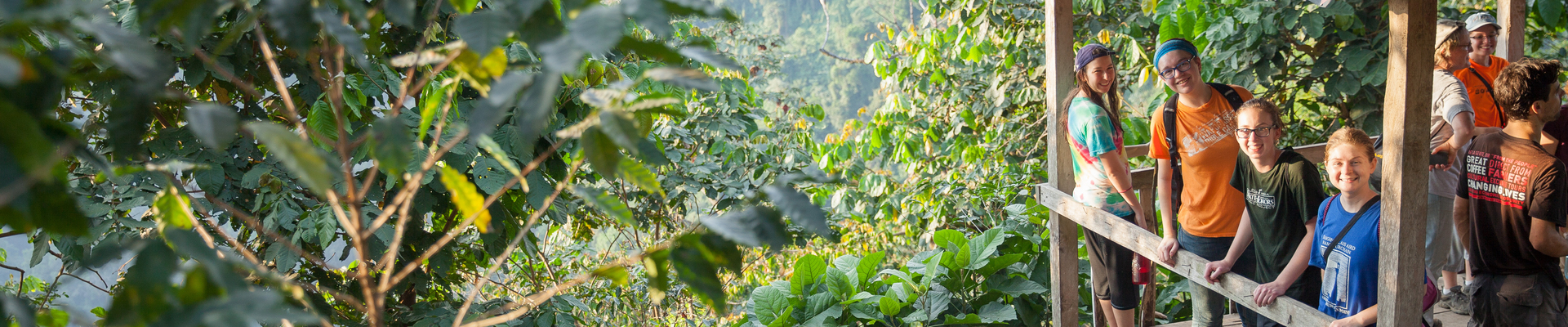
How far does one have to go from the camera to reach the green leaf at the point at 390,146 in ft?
1.70

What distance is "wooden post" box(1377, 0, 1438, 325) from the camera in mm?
1393

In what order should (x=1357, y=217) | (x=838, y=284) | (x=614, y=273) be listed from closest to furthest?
1. (x=614, y=273)
2. (x=1357, y=217)
3. (x=838, y=284)

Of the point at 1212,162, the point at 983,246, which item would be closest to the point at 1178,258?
the point at 1212,162

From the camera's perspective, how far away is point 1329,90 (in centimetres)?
327

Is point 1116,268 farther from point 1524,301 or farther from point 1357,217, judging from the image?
point 1524,301

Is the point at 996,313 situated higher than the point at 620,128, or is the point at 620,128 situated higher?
the point at 996,313

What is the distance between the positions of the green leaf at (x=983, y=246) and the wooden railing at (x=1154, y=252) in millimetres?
415

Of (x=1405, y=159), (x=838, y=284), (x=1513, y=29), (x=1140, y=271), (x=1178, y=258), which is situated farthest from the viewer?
(x=1513, y=29)

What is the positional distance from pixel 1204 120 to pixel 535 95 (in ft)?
6.43

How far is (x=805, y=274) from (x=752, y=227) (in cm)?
240

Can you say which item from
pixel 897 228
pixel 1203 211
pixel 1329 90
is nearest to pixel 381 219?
pixel 1203 211

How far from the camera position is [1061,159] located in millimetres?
2393

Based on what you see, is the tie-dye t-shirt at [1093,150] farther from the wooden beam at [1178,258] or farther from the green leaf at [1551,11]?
the green leaf at [1551,11]

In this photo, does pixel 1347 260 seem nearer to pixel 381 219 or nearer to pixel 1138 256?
pixel 1138 256
